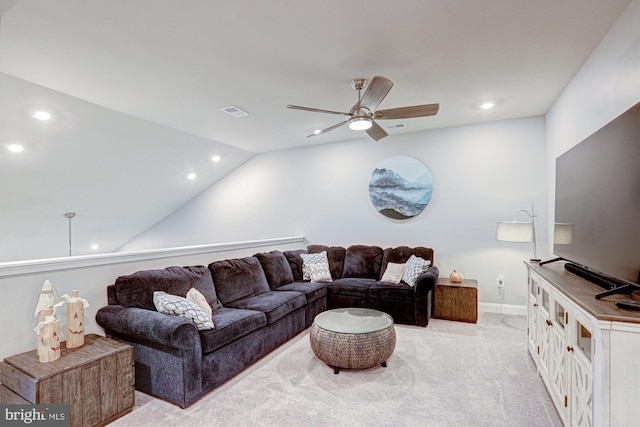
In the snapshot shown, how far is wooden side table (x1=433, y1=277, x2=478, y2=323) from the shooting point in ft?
13.3

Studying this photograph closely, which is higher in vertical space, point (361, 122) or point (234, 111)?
point (234, 111)

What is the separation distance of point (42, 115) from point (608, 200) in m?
5.02

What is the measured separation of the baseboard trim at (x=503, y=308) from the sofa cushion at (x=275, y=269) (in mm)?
2783

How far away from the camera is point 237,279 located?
11.6ft

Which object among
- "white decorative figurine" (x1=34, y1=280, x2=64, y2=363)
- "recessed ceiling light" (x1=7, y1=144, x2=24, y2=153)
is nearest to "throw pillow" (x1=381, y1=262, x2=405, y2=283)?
"white decorative figurine" (x1=34, y1=280, x2=64, y2=363)

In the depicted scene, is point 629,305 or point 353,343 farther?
point 353,343

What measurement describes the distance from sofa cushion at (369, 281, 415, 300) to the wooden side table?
502mm

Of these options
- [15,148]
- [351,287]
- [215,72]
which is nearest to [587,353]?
[351,287]

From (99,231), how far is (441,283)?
606cm

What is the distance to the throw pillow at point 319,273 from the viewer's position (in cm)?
457

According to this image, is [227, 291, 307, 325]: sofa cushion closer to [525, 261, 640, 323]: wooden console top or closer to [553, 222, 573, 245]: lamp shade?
[525, 261, 640, 323]: wooden console top

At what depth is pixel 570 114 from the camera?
3209mm

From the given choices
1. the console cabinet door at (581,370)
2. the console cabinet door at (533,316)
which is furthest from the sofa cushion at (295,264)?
the console cabinet door at (581,370)

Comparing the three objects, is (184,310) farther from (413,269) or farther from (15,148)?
(15,148)
